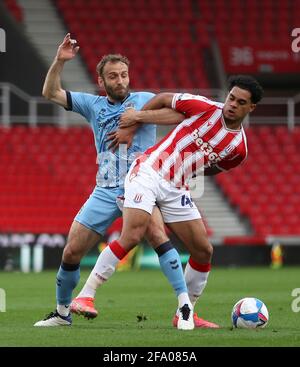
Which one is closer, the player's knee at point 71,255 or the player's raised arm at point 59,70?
the player's knee at point 71,255

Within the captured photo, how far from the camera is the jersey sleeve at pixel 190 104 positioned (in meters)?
8.06

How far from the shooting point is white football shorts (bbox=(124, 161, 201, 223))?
7.93 m

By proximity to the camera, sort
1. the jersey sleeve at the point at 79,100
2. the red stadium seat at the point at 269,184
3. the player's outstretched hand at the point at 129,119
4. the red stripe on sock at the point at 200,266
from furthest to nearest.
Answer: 1. the red stadium seat at the point at 269,184
2. the jersey sleeve at the point at 79,100
3. the red stripe on sock at the point at 200,266
4. the player's outstretched hand at the point at 129,119

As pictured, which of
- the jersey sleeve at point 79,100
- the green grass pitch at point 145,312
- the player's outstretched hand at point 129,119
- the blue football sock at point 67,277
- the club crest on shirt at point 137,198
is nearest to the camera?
the green grass pitch at point 145,312

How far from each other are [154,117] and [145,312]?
2616mm

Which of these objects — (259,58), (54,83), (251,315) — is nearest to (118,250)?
(251,315)

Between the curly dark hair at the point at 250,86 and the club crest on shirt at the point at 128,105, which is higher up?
the curly dark hair at the point at 250,86

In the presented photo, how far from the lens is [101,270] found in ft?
26.1

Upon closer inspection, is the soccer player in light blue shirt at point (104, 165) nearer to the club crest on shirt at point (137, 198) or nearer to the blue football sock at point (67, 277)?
the blue football sock at point (67, 277)

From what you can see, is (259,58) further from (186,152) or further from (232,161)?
(186,152)

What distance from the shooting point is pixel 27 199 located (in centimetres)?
2061

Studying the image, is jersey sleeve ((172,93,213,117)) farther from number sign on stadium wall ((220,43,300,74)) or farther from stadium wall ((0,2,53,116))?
number sign on stadium wall ((220,43,300,74))

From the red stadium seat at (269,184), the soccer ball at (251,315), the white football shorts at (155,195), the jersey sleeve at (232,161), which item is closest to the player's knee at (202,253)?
the white football shorts at (155,195)

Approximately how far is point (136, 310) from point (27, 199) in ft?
34.7
